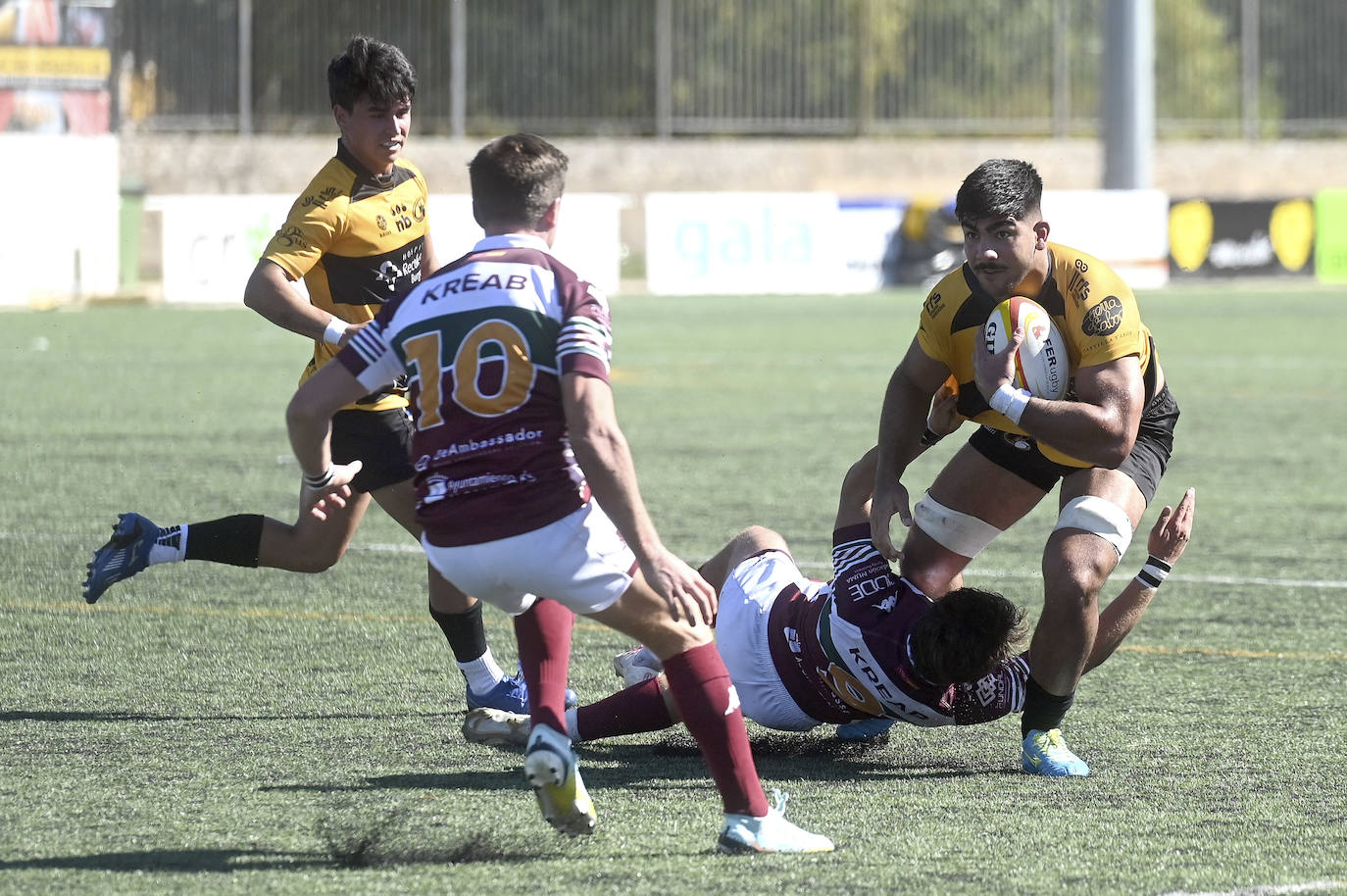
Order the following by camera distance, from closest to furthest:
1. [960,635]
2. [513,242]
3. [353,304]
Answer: [513,242]
[960,635]
[353,304]

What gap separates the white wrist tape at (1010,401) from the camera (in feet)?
17.3

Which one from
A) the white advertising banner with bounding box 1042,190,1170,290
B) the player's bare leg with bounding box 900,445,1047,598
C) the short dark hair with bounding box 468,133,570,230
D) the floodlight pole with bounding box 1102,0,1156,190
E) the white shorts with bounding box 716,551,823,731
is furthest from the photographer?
the floodlight pole with bounding box 1102,0,1156,190

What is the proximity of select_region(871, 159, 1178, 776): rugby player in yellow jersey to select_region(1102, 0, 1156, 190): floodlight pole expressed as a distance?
2837cm

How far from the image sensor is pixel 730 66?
4031 centimetres

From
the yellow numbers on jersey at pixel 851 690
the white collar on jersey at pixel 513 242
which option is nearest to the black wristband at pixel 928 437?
the yellow numbers on jersey at pixel 851 690

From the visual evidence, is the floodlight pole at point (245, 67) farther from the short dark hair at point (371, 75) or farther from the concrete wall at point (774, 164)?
the short dark hair at point (371, 75)

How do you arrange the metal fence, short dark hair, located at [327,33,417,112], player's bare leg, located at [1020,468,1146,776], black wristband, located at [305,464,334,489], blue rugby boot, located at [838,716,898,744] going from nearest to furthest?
black wristband, located at [305,464,334,489]
player's bare leg, located at [1020,468,1146,776]
blue rugby boot, located at [838,716,898,744]
short dark hair, located at [327,33,417,112]
the metal fence

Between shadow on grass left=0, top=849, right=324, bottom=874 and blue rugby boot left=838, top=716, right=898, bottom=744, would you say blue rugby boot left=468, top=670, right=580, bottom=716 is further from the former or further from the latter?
shadow on grass left=0, top=849, right=324, bottom=874

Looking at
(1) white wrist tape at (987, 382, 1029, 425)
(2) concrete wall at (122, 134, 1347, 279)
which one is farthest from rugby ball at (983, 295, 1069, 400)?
(2) concrete wall at (122, 134, 1347, 279)

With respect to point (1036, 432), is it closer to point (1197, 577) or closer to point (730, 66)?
point (1197, 577)

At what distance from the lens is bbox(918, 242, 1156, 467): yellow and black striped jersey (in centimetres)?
547

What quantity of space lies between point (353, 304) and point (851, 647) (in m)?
2.02

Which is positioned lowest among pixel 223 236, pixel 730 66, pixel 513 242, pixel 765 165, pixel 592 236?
pixel 513 242

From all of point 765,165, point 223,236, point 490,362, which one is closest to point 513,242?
point 490,362
